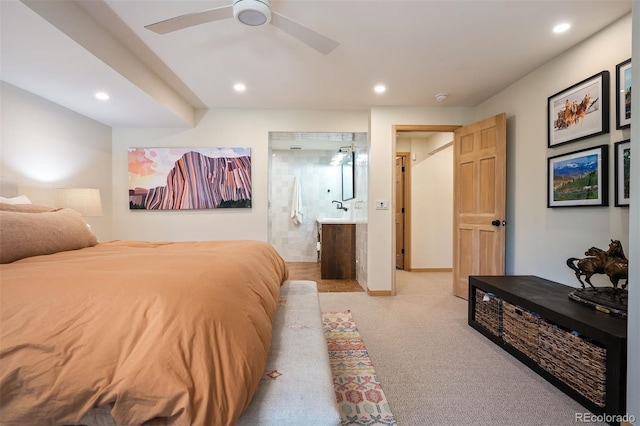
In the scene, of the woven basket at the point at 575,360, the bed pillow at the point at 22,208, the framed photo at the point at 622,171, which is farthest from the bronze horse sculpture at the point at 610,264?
the bed pillow at the point at 22,208

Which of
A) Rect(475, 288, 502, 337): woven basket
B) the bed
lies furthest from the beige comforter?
Rect(475, 288, 502, 337): woven basket

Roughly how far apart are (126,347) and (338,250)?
3617mm

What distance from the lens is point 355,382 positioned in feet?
5.49

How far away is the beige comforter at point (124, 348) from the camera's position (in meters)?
0.81

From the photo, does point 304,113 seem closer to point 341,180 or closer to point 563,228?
point 341,180

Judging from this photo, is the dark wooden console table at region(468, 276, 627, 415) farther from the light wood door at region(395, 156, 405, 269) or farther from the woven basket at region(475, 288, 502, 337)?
the light wood door at region(395, 156, 405, 269)

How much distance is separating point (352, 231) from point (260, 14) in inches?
128

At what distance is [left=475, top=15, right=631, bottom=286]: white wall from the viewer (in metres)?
1.97

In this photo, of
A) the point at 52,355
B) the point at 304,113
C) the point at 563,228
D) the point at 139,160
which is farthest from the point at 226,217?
the point at 563,228

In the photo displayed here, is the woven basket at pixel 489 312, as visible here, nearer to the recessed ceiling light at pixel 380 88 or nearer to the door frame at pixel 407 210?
the recessed ceiling light at pixel 380 88

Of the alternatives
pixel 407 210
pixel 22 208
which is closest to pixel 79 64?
pixel 22 208

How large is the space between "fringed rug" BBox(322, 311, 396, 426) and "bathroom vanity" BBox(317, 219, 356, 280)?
1.89 meters

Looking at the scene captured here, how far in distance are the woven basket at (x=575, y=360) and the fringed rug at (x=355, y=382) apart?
1.06m

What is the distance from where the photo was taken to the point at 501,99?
3.10 meters
